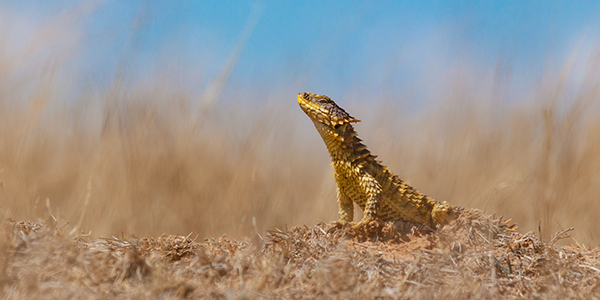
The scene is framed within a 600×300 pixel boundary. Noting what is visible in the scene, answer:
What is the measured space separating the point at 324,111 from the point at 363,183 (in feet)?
2.85

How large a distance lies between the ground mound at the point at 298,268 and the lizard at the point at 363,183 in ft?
1.13

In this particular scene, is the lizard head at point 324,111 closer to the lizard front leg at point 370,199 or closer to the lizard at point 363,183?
the lizard at point 363,183

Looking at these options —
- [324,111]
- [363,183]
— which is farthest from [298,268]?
[324,111]

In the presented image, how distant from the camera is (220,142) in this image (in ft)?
18.5

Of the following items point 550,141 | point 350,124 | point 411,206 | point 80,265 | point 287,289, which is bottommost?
point 80,265

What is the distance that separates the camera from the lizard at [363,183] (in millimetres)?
3939

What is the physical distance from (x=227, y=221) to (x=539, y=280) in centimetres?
326

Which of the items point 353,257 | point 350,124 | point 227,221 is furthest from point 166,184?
point 353,257

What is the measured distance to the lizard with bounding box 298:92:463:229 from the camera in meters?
3.94

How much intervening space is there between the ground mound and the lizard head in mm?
1220

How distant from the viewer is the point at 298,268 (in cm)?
277

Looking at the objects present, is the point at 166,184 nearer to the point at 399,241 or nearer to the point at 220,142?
the point at 220,142

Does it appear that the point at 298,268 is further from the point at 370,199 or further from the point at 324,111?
the point at 324,111

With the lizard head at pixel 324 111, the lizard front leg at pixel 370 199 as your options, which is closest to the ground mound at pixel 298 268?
the lizard front leg at pixel 370 199
